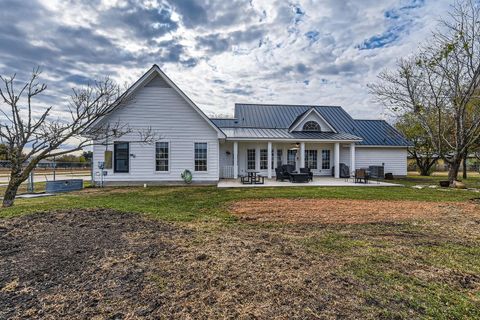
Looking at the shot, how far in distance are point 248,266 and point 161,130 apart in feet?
41.0

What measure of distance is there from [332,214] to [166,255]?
4.96 meters

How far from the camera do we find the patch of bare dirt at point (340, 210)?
675 cm

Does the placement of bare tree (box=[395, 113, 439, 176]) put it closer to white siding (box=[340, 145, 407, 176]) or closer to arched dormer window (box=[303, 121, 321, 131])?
white siding (box=[340, 145, 407, 176])

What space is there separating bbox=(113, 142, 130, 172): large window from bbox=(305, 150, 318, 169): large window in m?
12.9

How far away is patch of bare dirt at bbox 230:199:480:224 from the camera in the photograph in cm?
675

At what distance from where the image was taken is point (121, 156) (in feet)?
48.6

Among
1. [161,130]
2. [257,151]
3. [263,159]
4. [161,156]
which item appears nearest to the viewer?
[161,130]

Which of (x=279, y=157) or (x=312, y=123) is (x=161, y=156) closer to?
(x=279, y=157)

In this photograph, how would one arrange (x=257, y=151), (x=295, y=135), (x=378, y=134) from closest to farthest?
(x=295, y=135), (x=257, y=151), (x=378, y=134)

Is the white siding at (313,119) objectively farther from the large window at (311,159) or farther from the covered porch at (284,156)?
the large window at (311,159)

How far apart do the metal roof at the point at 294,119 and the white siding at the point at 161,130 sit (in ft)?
18.1

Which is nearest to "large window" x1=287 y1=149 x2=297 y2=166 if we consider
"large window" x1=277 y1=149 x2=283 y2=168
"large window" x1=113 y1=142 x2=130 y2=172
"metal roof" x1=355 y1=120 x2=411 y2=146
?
"large window" x1=277 y1=149 x2=283 y2=168

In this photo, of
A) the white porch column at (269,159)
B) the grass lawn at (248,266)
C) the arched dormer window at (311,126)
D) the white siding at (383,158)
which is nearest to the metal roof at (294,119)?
the white siding at (383,158)

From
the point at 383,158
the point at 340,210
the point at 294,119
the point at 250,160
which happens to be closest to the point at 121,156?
the point at 250,160
